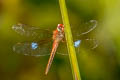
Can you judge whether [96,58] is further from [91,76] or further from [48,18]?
[48,18]

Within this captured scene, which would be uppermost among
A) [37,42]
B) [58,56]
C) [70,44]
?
[37,42]

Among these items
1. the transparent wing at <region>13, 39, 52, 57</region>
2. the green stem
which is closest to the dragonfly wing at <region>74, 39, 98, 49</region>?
the transparent wing at <region>13, 39, 52, 57</region>

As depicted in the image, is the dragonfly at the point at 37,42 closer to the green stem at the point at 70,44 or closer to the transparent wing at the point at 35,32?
the transparent wing at the point at 35,32

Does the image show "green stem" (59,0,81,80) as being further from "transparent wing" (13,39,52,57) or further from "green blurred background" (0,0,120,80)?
"green blurred background" (0,0,120,80)

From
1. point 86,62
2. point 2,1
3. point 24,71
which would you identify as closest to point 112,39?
point 86,62

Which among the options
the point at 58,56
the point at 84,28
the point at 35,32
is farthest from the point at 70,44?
the point at 58,56

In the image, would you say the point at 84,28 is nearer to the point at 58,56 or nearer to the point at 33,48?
the point at 33,48

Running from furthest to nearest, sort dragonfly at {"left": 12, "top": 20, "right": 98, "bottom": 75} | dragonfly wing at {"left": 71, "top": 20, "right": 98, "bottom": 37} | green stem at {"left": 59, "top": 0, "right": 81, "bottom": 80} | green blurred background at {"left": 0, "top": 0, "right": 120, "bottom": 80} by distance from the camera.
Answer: green blurred background at {"left": 0, "top": 0, "right": 120, "bottom": 80} < dragonfly at {"left": 12, "top": 20, "right": 98, "bottom": 75} < dragonfly wing at {"left": 71, "top": 20, "right": 98, "bottom": 37} < green stem at {"left": 59, "top": 0, "right": 81, "bottom": 80}

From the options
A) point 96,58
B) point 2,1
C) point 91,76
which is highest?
point 2,1
